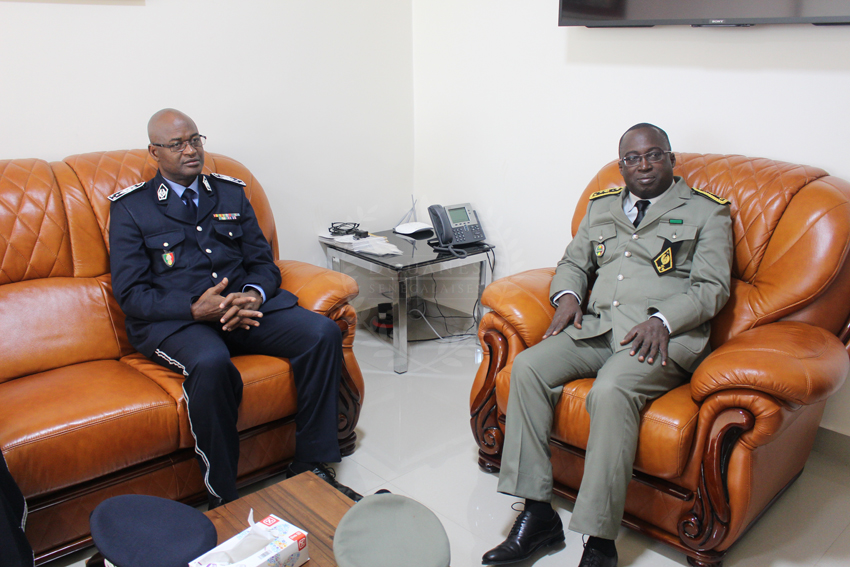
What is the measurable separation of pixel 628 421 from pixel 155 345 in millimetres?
1491

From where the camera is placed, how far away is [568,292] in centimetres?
206

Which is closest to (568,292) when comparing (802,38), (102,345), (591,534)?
(591,534)

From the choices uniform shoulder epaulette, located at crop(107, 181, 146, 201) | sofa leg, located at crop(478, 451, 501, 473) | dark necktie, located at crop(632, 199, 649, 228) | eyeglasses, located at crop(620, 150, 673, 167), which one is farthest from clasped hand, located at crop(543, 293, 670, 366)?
uniform shoulder epaulette, located at crop(107, 181, 146, 201)

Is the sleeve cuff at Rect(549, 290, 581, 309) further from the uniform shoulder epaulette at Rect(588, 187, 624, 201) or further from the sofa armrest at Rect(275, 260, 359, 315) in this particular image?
the sofa armrest at Rect(275, 260, 359, 315)

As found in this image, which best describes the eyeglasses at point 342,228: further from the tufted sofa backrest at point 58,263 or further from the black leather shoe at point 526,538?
the black leather shoe at point 526,538

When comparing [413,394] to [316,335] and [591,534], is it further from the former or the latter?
[591,534]

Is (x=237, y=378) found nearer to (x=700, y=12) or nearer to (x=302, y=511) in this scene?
(x=302, y=511)

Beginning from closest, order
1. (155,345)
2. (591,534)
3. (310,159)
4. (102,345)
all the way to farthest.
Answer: (591,534) < (155,345) < (102,345) < (310,159)

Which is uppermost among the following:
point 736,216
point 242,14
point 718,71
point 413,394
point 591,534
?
point 242,14

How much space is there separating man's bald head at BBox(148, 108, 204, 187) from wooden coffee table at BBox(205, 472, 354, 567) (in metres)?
1.20

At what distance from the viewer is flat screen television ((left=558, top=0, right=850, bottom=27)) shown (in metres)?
1.95

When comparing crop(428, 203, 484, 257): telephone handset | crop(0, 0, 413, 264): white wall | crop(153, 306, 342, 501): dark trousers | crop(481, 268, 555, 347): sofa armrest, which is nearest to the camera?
crop(153, 306, 342, 501): dark trousers

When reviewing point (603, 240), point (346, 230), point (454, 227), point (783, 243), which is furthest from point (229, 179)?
point (783, 243)

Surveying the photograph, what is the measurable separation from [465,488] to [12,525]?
130 cm
